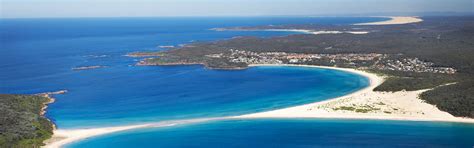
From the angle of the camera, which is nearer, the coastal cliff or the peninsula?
the coastal cliff

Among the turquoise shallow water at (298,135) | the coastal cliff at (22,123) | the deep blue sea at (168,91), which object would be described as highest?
the coastal cliff at (22,123)

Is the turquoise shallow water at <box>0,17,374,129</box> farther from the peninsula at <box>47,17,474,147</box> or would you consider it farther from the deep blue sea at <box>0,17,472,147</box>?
the peninsula at <box>47,17,474,147</box>

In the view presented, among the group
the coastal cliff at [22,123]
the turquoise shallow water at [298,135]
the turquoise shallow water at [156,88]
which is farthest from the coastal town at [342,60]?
the coastal cliff at [22,123]

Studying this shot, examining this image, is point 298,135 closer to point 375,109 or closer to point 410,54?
point 375,109

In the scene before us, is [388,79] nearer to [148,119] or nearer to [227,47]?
[148,119]

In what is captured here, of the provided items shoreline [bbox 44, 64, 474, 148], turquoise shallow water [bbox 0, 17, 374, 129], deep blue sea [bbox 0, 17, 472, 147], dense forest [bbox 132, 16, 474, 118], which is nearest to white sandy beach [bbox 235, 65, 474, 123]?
shoreline [bbox 44, 64, 474, 148]

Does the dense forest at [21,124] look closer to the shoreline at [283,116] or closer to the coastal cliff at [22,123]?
the coastal cliff at [22,123]
